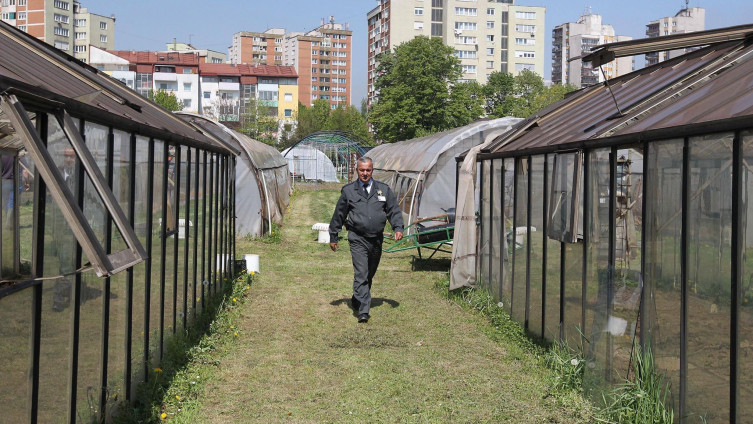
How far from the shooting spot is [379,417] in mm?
5684

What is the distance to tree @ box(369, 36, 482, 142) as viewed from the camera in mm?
50625

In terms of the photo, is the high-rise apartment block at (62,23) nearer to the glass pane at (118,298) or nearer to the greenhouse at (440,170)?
the greenhouse at (440,170)

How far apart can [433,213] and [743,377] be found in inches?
553

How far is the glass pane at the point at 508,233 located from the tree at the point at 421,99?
4100 cm

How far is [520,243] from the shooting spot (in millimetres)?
8586

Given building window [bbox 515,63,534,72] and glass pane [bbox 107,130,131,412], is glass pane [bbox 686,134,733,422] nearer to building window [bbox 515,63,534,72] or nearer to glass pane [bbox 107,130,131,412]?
glass pane [bbox 107,130,131,412]

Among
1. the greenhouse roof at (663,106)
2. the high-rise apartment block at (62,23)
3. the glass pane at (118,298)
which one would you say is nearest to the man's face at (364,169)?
the greenhouse roof at (663,106)

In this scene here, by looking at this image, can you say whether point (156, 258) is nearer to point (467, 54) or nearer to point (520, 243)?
point (520, 243)

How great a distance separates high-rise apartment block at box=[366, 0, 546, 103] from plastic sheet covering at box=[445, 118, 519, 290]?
8084 cm

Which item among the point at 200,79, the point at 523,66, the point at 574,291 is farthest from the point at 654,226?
the point at 523,66

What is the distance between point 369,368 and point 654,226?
9.64 feet

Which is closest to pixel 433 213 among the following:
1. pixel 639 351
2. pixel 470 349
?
pixel 470 349

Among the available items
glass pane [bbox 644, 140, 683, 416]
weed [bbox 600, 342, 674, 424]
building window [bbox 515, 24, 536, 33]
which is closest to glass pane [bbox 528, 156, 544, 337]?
weed [bbox 600, 342, 674, 424]

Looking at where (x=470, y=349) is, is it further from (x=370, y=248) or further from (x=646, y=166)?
(x=646, y=166)
